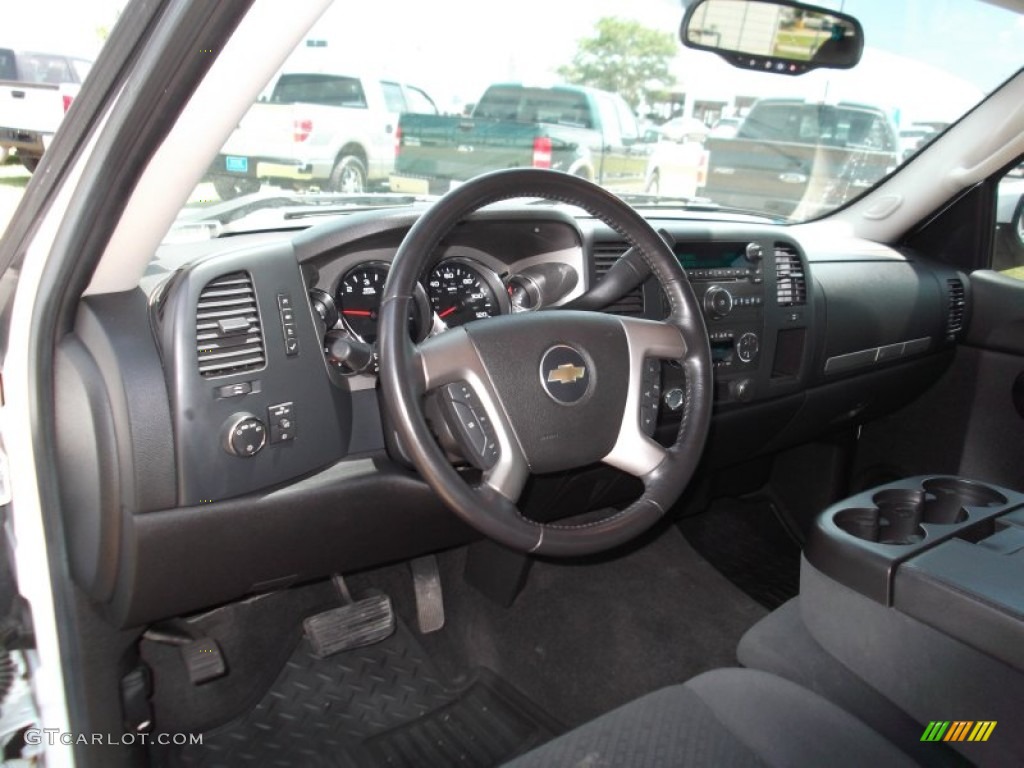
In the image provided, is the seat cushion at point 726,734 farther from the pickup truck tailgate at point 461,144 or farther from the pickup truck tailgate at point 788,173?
the pickup truck tailgate at point 461,144

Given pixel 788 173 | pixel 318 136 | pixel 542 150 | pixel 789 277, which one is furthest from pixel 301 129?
pixel 788 173

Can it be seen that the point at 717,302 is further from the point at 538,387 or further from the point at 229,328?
the point at 229,328

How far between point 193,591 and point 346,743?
0.74 meters

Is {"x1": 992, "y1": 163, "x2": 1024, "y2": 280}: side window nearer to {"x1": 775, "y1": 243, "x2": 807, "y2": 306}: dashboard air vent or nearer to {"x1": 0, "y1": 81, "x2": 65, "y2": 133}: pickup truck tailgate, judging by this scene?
{"x1": 775, "y1": 243, "x2": 807, "y2": 306}: dashboard air vent

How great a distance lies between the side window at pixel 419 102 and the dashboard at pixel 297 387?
5.05ft

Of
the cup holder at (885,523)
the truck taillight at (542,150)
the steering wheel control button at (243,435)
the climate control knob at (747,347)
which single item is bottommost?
the cup holder at (885,523)

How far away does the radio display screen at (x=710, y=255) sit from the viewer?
91.7 inches

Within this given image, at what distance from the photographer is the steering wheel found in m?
1.39

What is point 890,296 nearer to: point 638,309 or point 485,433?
point 638,309

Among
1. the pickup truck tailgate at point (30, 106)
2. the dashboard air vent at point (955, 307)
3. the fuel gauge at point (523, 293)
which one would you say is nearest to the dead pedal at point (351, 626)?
the fuel gauge at point (523, 293)

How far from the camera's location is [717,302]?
90.3 inches

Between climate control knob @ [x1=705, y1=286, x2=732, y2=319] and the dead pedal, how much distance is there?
126 centimetres

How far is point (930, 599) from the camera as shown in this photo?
4.78 ft

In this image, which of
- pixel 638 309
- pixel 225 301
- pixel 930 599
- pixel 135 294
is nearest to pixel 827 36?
pixel 638 309
